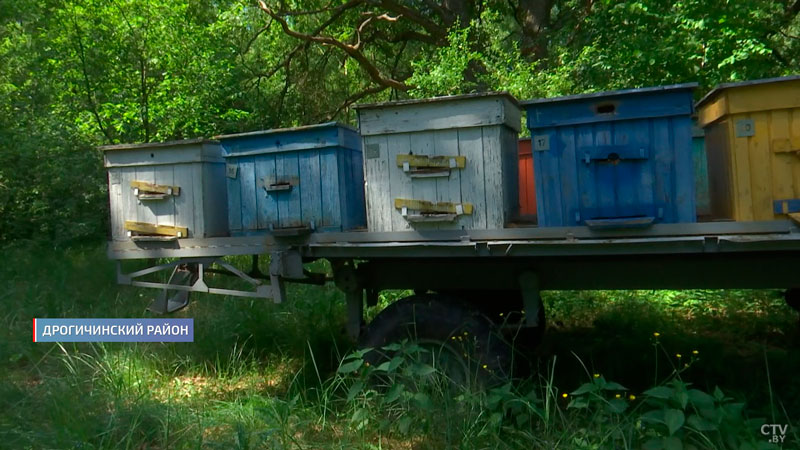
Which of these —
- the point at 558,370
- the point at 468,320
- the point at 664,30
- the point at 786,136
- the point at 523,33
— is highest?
the point at 523,33

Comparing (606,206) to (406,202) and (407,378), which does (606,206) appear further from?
(407,378)

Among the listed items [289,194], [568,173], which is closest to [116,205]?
[289,194]

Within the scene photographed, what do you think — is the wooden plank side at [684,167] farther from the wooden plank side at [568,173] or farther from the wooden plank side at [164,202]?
the wooden plank side at [164,202]

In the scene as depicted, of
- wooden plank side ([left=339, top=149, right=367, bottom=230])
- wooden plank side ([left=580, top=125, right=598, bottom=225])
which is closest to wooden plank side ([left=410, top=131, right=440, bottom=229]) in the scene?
wooden plank side ([left=339, top=149, right=367, bottom=230])

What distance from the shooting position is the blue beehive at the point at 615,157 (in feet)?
12.2

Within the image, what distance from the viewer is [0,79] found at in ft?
38.8

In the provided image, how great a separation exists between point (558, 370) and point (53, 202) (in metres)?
9.82

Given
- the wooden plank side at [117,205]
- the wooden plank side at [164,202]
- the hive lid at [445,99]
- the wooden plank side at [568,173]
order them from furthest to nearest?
the wooden plank side at [117,205]
the wooden plank side at [164,202]
the hive lid at [445,99]
the wooden plank side at [568,173]

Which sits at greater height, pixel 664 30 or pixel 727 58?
pixel 664 30

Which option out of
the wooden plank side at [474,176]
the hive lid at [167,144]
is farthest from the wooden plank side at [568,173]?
the hive lid at [167,144]

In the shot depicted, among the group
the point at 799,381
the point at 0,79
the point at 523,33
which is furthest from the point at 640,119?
the point at 0,79

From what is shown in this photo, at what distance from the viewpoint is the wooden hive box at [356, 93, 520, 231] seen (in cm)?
407

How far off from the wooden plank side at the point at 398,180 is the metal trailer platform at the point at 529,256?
0.09 m

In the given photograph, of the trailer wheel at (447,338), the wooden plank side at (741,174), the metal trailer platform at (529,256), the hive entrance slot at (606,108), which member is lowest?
the trailer wheel at (447,338)
